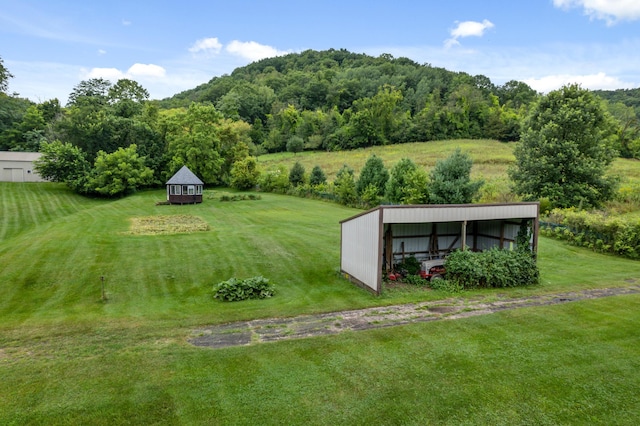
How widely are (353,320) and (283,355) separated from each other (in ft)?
8.38

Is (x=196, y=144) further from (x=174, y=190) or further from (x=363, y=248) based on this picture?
(x=363, y=248)

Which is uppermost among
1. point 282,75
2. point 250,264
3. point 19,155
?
point 282,75

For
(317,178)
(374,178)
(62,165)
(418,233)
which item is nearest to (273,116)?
(317,178)

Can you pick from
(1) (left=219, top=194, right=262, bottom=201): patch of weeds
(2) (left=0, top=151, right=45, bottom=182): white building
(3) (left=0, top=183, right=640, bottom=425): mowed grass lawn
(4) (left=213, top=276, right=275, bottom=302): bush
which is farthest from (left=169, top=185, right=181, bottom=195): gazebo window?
(4) (left=213, top=276, right=275, bottom=302): bush

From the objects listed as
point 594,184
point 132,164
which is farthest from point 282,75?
point 594,184

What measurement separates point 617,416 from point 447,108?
233 ft

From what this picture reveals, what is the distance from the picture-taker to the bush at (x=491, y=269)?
12.1 metres

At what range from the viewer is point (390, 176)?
29.6 meters

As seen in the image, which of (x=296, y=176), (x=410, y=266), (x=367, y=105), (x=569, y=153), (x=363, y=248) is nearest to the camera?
(x=363, y=248)

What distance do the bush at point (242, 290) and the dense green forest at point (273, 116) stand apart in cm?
2665

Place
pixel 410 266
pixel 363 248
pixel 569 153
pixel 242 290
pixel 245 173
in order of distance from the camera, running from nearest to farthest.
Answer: pixel 242 290 < pixel 363 248 < pixel 410 266 < pixel 569 153 < pixel 245 173

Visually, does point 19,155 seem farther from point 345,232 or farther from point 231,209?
point 345,232

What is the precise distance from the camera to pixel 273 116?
79.5 m

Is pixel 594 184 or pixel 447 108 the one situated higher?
pixel 447 108
